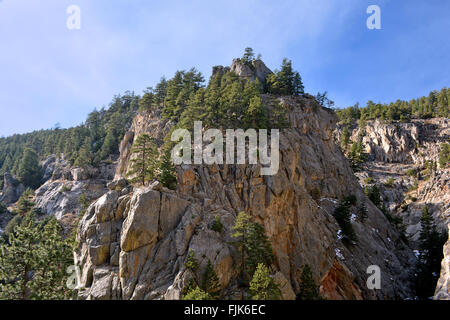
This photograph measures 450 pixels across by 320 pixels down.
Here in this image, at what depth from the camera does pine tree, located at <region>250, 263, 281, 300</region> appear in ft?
72.2

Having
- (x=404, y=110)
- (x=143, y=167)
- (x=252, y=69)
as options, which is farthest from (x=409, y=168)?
(x=143, y=167)

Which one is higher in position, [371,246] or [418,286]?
[371,246]

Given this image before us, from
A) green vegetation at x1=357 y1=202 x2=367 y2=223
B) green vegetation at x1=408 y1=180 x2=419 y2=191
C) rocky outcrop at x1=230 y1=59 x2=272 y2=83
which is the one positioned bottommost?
green vegetation at x1=357 y1=202 x2=367 y2=223

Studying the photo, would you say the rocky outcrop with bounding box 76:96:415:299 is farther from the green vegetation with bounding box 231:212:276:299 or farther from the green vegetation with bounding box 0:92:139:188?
the green vegetation with bounding box 0:92:139:188

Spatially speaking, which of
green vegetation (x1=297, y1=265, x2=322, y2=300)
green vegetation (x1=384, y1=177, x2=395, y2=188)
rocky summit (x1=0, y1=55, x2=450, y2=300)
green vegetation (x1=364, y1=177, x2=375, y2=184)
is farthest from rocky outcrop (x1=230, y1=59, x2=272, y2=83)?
green vegetation (x1=384, y1=177, x2=395, y2=188)

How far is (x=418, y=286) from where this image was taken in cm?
3994

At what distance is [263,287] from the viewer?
2233cm

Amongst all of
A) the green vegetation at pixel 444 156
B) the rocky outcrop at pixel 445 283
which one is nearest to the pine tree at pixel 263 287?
the rocky outcrop at pixel 445 283

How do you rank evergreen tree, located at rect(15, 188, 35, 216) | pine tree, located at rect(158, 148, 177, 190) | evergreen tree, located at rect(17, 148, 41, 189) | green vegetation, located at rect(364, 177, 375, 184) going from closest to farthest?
pine tree, located at rect(158, 148, 177, 190) < evergreen tree, located at rect(15, 188, 35, 216) < green vegetation, located at rect(364, 177, 375, 184) < evergreen tree, located at rect(17, 148, 41, 189)

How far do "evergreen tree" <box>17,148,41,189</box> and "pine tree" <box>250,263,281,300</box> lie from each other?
91163 millimetres

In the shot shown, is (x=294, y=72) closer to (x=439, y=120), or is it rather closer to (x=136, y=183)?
(x=136, y=183)

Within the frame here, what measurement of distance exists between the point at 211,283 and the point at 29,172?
9116 cm
